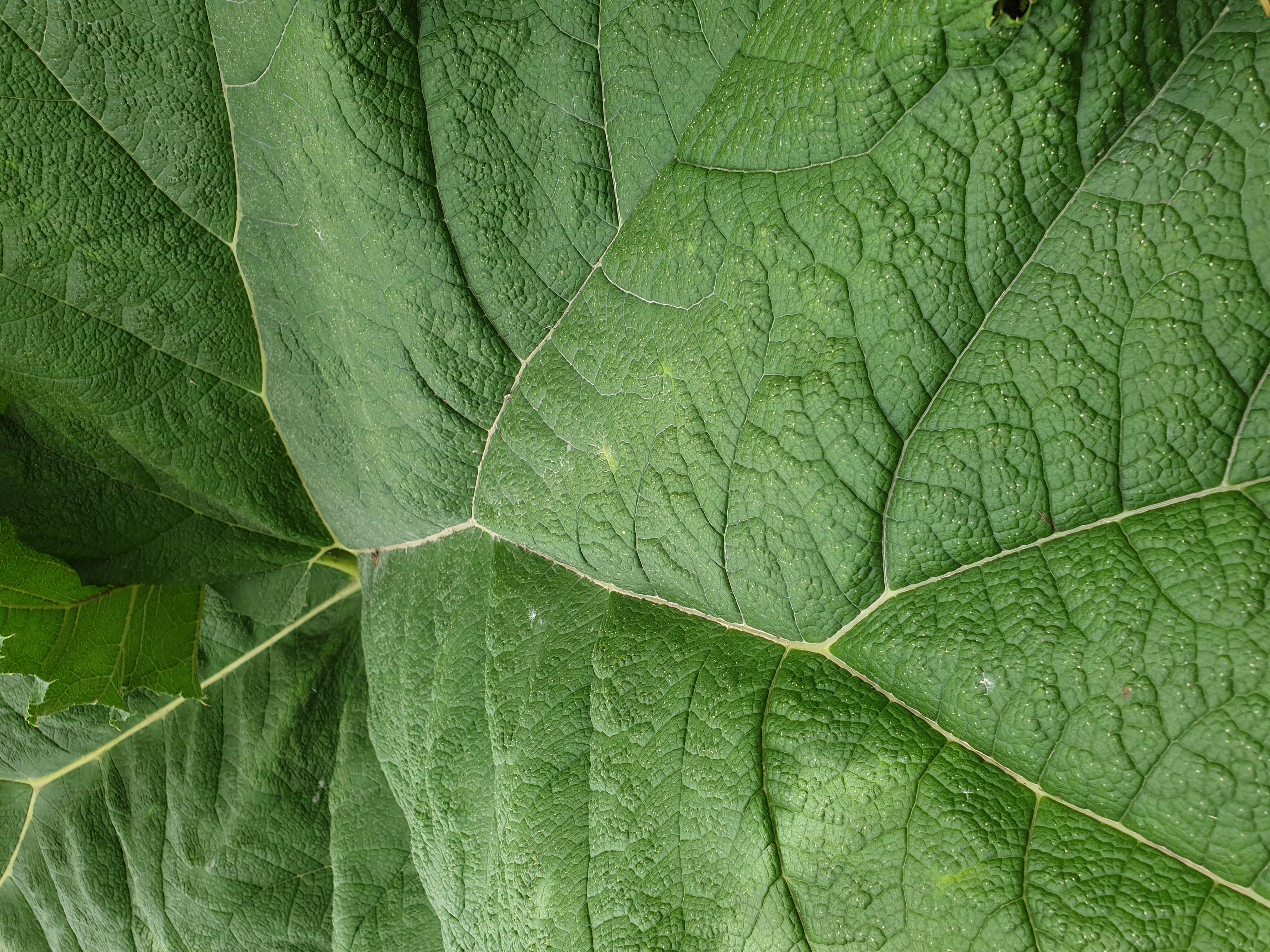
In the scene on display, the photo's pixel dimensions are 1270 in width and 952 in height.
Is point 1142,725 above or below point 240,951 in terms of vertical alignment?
above

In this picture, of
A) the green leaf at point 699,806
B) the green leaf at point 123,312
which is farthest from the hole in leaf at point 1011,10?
the green leaf at point 123,312

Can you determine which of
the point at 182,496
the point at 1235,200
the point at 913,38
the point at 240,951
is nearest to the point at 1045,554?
the point at 1235,200

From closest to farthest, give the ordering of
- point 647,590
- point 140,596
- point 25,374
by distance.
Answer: point 647,590 < point 25,374 < point 140,596

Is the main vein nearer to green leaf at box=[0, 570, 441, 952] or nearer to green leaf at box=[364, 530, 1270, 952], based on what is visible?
green leaf at box=[0, 570, 441, 952]

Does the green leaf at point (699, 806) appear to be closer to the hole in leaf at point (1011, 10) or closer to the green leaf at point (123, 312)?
the green leaf at point (123, 312)

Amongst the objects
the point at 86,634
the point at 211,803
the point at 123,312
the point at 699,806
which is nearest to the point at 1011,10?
the point at 699,806

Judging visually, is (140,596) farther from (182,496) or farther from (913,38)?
(913,38)
